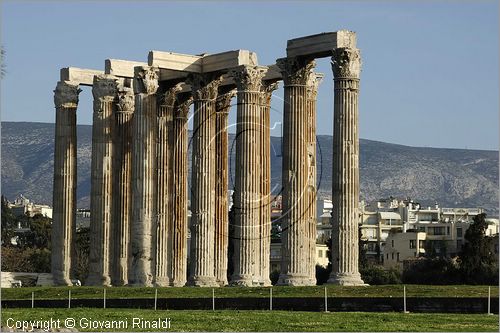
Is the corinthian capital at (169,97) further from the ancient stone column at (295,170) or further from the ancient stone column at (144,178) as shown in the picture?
the ancient stone column at (295,170)

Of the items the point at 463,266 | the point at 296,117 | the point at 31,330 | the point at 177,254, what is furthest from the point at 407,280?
the point at 31,330

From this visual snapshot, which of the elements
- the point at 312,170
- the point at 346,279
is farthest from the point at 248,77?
the point at 346,279

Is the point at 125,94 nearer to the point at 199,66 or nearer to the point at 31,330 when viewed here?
→ the point at 199,66

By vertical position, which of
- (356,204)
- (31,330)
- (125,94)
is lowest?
(31,330)

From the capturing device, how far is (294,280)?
9388 centimetres

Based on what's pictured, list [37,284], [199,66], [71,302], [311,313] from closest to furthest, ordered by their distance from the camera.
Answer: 1. [311,313]
2. [71,302]
3. [199,66]
4. [37,284]

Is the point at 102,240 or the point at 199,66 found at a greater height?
the point at 199,66

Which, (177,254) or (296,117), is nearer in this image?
(296,117)

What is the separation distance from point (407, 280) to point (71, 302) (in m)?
62.6

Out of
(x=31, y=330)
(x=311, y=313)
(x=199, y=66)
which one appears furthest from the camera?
(x=199, y=66)

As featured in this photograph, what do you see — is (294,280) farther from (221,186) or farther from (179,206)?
(179,206)

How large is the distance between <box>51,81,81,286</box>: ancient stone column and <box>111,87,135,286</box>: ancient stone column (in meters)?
3.57

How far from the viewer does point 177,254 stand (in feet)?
355

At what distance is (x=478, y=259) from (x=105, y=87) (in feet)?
130
